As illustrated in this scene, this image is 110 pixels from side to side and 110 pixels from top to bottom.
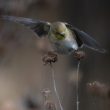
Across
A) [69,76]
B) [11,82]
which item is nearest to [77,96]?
[69,76]

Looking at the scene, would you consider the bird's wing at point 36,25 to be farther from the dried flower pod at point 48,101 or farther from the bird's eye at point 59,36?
the dried flower pod at point 48,101

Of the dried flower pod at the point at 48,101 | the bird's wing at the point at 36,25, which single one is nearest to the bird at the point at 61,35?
the bird's wing at the point at 36,25

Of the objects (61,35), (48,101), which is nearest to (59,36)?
(61,35)

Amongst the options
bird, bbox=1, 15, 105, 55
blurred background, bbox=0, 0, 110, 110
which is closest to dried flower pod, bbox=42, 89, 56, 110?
blurred background, bbox=0, 0, 110, 110

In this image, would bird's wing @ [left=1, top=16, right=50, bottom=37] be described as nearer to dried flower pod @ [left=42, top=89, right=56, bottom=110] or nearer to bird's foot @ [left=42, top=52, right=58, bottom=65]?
bird's foot @ [left=42, top=52, right=58, bottom=65]

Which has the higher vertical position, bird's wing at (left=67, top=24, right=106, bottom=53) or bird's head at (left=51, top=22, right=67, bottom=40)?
bird's head at (left=51, top=22, right=67, bottom=40)

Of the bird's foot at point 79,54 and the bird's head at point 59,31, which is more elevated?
the bird's head at point 59,31
